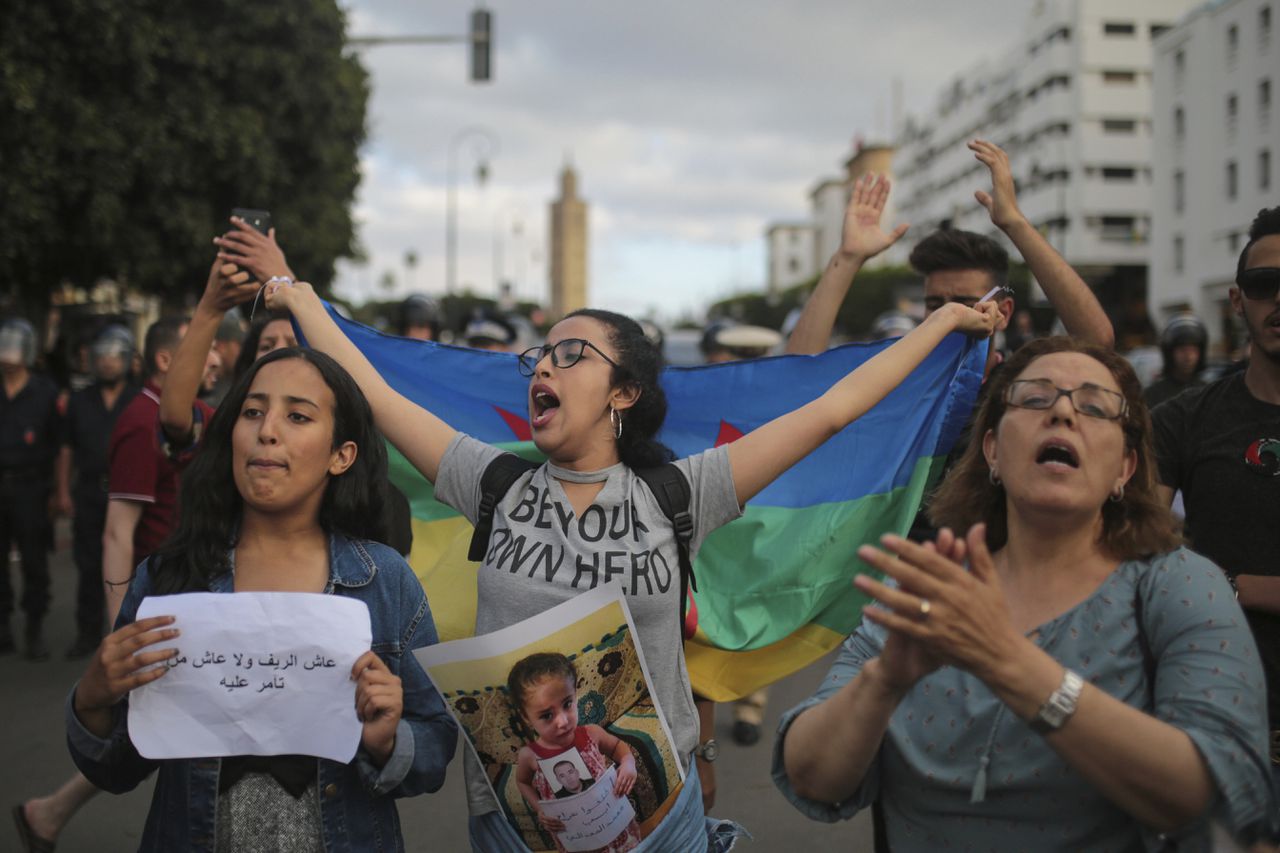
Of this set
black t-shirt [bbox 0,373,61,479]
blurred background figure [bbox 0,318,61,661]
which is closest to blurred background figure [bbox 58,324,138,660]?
black t-shirt [bbox 0,373,61,479]

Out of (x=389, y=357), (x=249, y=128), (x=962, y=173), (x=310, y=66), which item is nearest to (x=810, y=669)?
(x=389, y=357)

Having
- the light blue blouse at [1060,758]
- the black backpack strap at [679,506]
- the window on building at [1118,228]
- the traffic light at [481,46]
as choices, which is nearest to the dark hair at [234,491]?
the black backpack strap at [679,506]

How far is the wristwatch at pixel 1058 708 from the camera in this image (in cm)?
176

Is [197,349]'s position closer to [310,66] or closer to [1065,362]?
[1065,362]

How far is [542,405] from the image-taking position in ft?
9.12

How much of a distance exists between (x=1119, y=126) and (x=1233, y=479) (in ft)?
229

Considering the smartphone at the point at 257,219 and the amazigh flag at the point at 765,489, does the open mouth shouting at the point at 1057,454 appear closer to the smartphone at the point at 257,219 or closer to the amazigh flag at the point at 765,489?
the amazigh flag at the point at 765,489

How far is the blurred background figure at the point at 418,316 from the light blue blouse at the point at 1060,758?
4.54 metres

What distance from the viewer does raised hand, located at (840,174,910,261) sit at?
3.73 m

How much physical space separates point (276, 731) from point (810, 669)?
5.46 meters

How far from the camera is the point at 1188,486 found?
306 centimetres

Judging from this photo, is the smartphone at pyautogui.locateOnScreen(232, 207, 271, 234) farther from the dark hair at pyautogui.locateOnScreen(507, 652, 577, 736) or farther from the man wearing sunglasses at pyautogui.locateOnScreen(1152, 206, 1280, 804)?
the man wearing sunglasses at pyautogui.locateOnScreen(1152, 206, 1280, 804)

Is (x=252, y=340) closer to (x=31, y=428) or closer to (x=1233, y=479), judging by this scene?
(x=1233, y=479)

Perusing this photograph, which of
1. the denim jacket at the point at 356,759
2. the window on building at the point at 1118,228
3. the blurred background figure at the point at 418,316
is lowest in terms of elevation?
the denim jacket at the point at 356,759
